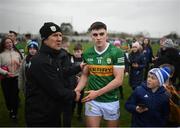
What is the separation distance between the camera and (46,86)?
4.02 meters

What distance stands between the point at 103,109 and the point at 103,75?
543 millimetres

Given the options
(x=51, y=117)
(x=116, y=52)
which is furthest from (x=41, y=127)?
(x=116, y=52)

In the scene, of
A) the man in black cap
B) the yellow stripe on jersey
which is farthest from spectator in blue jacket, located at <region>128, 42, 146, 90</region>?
the man in black cap

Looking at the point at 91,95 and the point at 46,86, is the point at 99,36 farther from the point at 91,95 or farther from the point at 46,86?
the point at 46,86

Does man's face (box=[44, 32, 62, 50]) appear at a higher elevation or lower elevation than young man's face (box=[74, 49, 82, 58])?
higher

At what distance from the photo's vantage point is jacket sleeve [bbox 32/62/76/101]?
401cm

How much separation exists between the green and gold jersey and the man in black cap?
94 centimetres

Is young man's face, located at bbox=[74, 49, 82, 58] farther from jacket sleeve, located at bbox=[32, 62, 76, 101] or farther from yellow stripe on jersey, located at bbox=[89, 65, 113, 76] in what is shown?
jacket sleeve, located at bbox=[32, 62, 76, 101]

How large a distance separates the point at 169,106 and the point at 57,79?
1672mm

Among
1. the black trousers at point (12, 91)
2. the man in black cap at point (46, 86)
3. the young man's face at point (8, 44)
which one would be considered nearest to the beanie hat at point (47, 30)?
the man in black cap at point (46, 86)

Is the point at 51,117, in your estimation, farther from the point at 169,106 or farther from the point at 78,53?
the point at 78,53

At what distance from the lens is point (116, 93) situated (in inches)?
209

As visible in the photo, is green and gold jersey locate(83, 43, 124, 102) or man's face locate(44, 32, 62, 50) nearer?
man's face locate(44, 32, 62, 50)

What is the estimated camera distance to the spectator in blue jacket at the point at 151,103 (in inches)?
183
